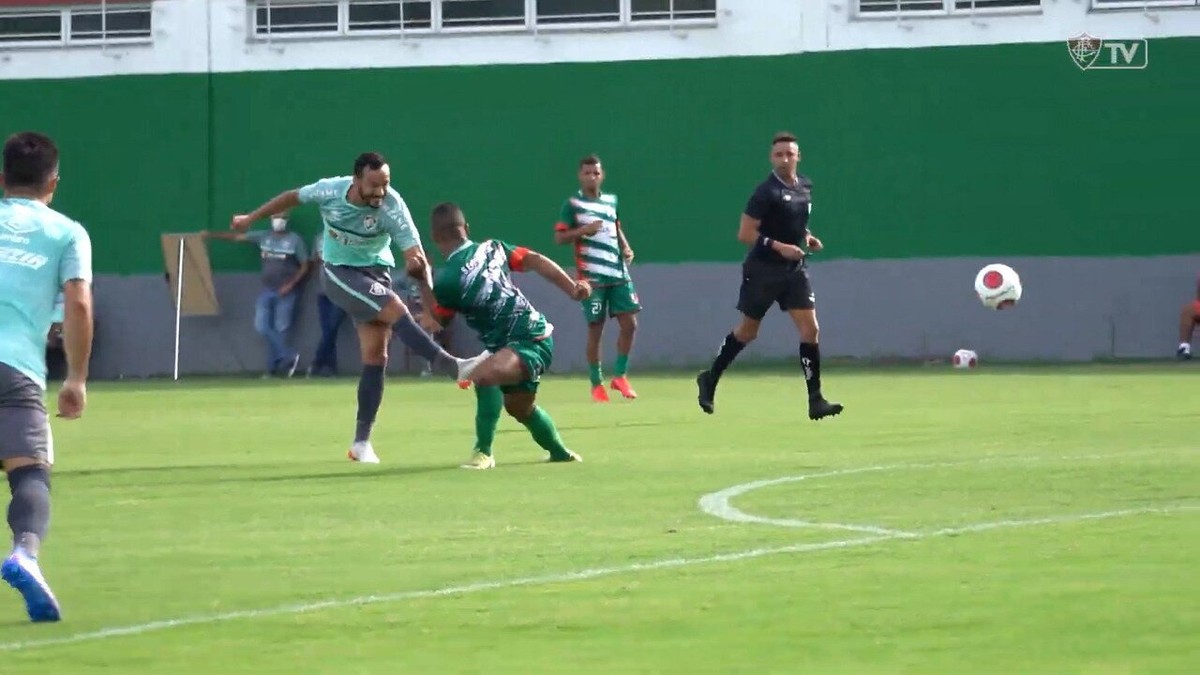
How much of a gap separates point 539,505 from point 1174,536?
3310 millimetres

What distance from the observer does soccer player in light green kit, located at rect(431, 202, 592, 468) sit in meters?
14.0

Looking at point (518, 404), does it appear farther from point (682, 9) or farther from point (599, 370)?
point (682, 9)

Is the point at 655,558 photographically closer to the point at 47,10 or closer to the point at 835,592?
the point at 835,592

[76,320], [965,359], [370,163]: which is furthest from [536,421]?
[965,359]

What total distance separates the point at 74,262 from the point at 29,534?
3.13ft

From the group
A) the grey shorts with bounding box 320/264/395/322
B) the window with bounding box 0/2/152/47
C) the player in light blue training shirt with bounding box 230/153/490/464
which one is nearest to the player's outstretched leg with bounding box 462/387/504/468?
the player in light blue training shirt with bounding box 230/153/490/464

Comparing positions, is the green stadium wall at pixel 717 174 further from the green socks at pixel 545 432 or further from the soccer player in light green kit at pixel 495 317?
the soccer player in light green kit at pixel 495 317

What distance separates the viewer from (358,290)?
604 inches

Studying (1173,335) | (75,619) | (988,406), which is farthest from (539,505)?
(1173,335)

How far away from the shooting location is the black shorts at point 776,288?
18.5 metres

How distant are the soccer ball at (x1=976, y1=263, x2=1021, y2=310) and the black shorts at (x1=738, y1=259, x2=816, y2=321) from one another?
7.57 meters

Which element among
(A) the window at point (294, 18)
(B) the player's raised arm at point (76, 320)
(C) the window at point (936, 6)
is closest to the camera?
(B) the player's raised arm at point (76, 320)

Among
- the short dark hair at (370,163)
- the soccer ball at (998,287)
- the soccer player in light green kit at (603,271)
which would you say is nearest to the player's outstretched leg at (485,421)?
the short dark hair at (370,163)

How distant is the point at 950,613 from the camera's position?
8.01m
